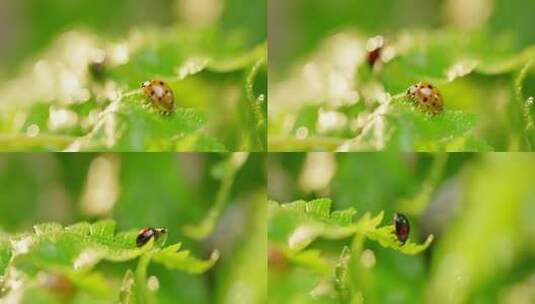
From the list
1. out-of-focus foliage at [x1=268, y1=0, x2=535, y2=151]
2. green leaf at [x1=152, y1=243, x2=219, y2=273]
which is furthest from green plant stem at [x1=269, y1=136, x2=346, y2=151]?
→ green leaf at [x1=152, y1=243, x2=219, y2=273]

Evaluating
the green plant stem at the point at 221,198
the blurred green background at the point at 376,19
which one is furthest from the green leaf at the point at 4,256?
the blurred green background at the point at 376,19

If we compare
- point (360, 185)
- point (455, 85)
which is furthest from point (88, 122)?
point (455, 85)

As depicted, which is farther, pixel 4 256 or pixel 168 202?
pixel 168 202

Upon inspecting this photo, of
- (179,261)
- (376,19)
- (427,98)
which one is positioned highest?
(376,19)

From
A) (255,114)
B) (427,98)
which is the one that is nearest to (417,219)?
(427,98)

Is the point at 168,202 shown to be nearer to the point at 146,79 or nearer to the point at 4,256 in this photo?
the point at 146,79

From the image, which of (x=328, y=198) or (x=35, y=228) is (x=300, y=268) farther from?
(x=35, y=228)
